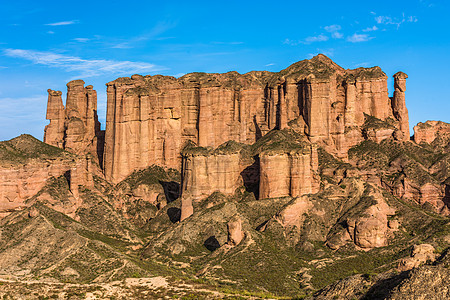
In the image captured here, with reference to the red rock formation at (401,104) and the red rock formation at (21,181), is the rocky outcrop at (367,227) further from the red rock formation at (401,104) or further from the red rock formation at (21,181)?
the red rock formation at (21,181)

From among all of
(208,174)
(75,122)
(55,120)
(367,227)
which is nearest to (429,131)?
(367,227)

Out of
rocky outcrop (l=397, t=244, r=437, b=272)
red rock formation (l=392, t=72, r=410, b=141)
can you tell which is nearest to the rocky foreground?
rocky outcrop (l=397, t=244, r=437, b=272)

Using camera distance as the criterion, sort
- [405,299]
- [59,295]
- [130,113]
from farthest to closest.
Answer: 1. [130,113]
2. [59,295]
3. [405,299]

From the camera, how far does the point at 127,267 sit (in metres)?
75.7

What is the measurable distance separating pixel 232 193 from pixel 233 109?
2697cm

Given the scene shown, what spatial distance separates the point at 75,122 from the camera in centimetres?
12838

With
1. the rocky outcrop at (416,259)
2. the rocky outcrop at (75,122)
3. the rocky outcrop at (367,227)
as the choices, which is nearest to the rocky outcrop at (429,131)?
the rocky outcrop at (367,227)

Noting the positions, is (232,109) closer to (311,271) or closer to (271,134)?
(271,134)

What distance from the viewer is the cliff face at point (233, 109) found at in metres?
118

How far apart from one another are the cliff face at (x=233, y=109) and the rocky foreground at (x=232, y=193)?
0.27 meters

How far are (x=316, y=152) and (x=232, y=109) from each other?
29157 mm

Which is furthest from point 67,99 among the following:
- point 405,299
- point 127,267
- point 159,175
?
point 405,299

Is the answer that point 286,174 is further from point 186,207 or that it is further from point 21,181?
point 21,181

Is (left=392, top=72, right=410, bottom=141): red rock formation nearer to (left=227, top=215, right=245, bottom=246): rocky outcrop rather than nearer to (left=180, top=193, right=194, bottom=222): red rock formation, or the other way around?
(left=180, top=193, right=194, bottom=222): red rock formation
